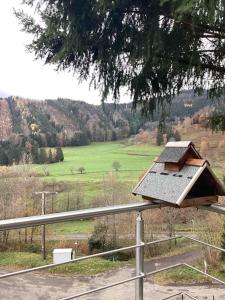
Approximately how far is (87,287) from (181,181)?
36.0 feet

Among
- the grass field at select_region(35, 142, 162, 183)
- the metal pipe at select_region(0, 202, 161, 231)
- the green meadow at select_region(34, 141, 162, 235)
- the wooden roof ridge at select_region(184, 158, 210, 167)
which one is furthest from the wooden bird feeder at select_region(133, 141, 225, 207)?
the grass field at select_region(35, 142, 162, 183)

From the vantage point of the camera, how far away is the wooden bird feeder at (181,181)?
4.81 feet

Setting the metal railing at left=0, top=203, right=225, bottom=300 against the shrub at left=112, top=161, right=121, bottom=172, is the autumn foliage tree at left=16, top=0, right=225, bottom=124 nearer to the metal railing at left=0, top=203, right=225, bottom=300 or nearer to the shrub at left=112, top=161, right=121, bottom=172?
the metal railing at left=0, top=203, right=225, bottom=300

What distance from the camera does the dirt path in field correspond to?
970 cm

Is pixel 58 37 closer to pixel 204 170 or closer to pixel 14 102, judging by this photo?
pixel 204 170

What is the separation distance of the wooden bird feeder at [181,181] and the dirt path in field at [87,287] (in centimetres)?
796

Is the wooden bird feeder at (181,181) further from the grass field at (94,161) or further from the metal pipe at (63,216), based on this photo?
the grass field at (94,161)

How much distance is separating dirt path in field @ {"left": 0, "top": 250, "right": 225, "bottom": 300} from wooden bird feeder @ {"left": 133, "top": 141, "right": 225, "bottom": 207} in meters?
7.96

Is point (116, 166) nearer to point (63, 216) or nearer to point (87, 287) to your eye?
point (87, 287)

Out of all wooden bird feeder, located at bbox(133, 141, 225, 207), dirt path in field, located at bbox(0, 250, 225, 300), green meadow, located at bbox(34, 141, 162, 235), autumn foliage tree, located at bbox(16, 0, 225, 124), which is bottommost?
dirt path in field, located at bbox(0, 250, 225, 300)

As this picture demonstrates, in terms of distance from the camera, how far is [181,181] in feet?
4.94

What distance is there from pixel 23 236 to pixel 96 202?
13.8 ft

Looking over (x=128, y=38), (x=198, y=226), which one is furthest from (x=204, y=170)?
(x=198, y=226)

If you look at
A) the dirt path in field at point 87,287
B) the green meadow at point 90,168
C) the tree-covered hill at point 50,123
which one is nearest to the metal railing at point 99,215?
the dirt path in field at point 87,287
